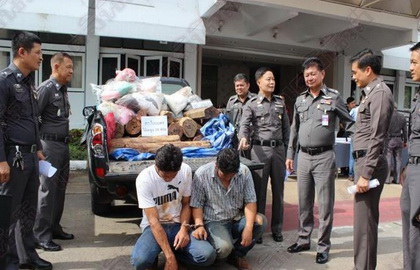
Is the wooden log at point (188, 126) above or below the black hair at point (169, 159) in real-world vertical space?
above

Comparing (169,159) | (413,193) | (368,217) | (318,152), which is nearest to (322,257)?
(368,217)

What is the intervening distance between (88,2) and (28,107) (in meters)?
6.84

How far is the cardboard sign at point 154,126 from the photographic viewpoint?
4691 mm

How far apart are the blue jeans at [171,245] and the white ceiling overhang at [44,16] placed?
6861 mm

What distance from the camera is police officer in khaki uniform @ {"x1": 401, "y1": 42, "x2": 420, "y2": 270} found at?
2.93 m

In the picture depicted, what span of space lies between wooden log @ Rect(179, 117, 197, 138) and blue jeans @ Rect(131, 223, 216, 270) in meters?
1.72

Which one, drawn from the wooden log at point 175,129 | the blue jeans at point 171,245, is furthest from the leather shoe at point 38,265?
the wooden log at point 175,129

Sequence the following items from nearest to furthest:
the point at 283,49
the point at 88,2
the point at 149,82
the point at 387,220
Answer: the point at 149,82, the point at 387,220, the point at 88,2, the point at 283,49

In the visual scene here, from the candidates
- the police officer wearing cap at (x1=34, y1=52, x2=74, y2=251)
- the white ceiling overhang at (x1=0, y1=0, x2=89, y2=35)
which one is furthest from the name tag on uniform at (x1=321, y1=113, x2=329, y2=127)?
the white ceiling overhang at (x1=0, y1=0, x2=89, y2=35)

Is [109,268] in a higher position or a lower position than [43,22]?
lower

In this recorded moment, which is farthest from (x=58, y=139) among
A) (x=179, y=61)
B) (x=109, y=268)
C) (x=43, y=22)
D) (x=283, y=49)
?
(x=283, y=49)

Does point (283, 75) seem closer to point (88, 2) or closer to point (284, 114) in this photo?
point (88, 2)

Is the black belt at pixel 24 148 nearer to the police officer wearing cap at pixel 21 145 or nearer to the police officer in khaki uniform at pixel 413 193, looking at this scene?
the police officer wearing cap at pixel 21 145

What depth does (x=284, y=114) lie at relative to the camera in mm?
4777
